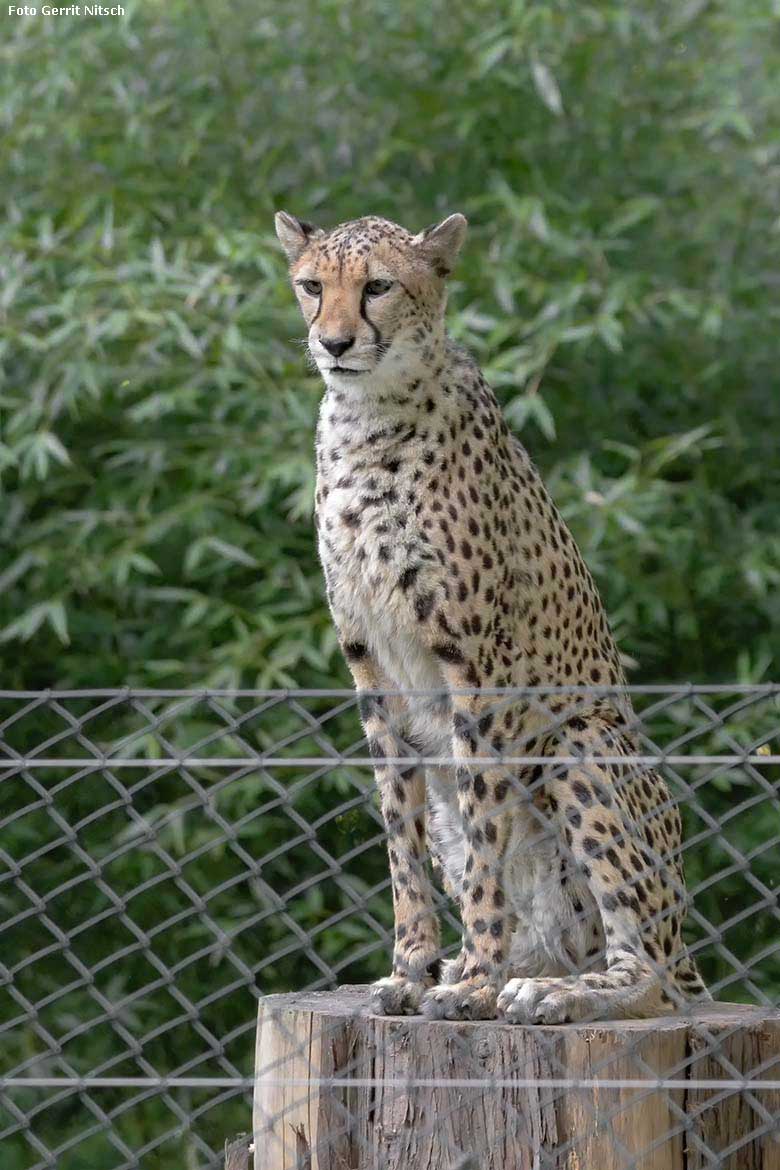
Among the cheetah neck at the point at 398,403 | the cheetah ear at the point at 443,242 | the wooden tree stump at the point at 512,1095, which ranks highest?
the cheetah ear at the point at 443,242

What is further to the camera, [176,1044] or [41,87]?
[41,87]

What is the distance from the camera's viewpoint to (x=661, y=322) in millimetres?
6195

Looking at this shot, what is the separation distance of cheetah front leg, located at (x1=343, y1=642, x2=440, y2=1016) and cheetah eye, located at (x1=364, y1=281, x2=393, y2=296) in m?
0.72

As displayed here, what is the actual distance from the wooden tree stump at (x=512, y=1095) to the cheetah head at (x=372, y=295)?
1.28 m

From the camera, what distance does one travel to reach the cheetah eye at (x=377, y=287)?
3.68 m

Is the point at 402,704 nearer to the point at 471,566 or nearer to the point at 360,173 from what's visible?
the point at 471,566

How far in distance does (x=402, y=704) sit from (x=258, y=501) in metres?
1.86

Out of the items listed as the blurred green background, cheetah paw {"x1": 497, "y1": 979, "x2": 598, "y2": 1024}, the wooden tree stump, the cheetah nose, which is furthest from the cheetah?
the blurred green background

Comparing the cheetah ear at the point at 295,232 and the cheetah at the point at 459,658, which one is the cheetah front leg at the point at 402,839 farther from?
the cheetah ear at the point at 295,232

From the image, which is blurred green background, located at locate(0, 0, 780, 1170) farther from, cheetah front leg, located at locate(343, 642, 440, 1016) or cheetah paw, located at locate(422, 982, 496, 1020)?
cheetah paw, located at locate(422, 982, 496, 1020)

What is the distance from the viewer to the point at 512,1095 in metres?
3.03

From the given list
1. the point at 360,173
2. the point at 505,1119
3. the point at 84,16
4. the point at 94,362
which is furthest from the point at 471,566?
the point at 84,16

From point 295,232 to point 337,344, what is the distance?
41 centimetres

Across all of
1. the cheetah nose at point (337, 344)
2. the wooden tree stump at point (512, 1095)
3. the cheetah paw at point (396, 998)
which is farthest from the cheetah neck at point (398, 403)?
the wooden tree stump at point (512, 1095)
